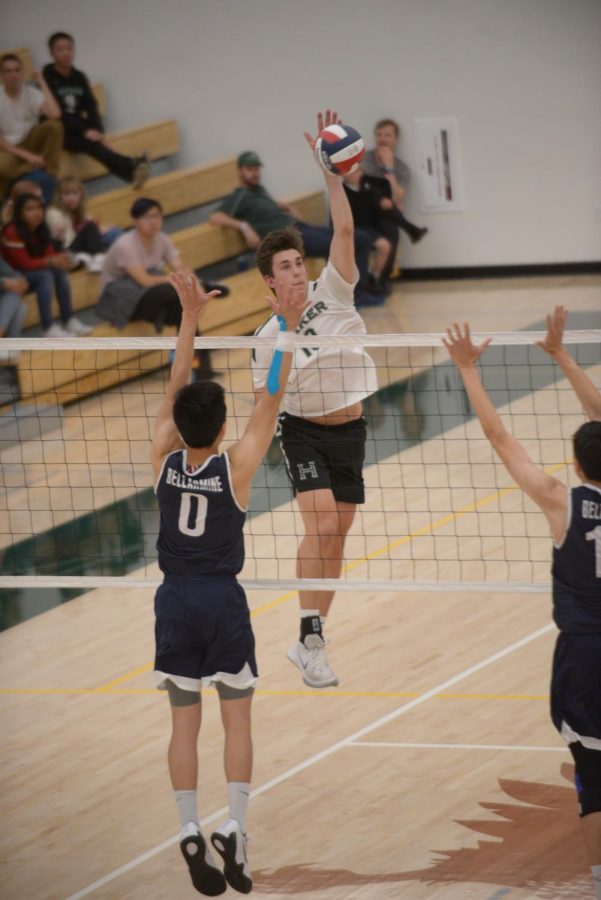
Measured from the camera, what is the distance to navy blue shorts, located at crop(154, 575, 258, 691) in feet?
19.6

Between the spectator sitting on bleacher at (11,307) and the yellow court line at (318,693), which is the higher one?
the spectator sitting on bleacher at (11,307)

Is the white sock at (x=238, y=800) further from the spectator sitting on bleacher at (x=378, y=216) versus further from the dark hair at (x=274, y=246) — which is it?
the spectator sitting on bleacher at (x=378, y=216)

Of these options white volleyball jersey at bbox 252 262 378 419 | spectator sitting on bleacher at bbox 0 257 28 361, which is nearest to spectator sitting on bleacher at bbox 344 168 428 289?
spectator sitting on bleacher at bbox 0 257 28 361

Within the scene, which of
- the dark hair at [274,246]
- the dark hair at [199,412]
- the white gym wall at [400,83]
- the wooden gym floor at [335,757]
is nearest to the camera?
the dark hair at [199,412]

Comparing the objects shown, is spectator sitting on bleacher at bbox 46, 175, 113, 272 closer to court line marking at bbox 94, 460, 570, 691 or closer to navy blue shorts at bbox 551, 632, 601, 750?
court line marking at bbox 94, 460, 570, 691

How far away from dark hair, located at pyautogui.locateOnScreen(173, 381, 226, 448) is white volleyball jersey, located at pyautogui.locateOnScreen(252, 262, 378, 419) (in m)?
1.65

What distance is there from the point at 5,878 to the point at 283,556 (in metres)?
4.11

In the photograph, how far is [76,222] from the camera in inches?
653

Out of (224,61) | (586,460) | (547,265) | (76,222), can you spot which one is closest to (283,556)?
(586,460)

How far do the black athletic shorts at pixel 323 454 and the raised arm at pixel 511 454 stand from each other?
197cm

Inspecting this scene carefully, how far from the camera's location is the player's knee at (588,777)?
18.7ft

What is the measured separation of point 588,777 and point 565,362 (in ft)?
5.34

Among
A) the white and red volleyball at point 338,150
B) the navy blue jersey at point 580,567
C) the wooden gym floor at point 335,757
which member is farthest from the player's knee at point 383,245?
the navy blue jersey at point 580,567

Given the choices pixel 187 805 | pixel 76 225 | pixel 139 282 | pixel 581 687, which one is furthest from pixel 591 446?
pixel 76 225
